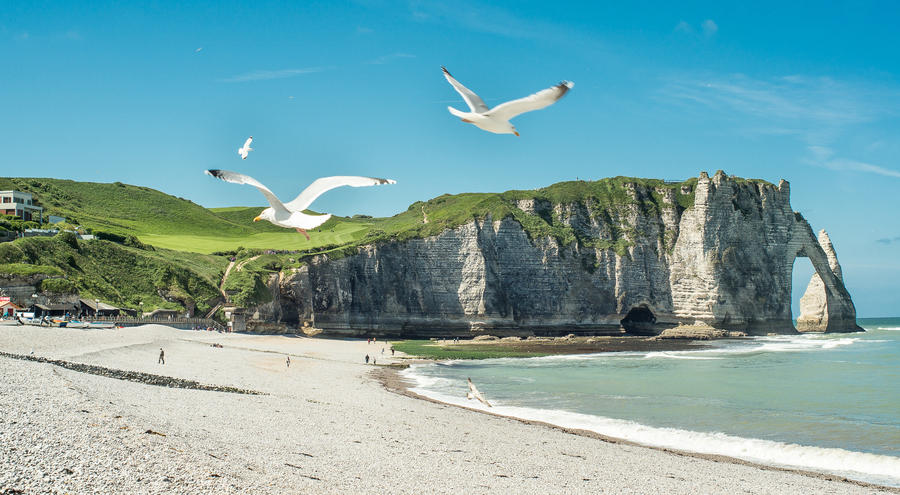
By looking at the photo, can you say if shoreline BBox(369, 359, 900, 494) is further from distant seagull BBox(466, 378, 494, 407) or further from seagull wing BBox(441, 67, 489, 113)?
seagull wing BBox(441, 67, 489, 113)

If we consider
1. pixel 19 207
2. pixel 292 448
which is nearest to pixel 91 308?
pixel 19 207

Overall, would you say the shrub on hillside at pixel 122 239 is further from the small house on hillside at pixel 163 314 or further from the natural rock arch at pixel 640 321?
the natural rock arch at pixel 640 321


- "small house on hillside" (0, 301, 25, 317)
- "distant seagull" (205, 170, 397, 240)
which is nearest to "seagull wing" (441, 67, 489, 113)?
"distant seagull" (205, 170, 397, 240)

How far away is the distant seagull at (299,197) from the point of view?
36.8ft

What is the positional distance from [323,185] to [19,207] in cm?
7768

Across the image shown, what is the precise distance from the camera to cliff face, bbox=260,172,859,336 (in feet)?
236

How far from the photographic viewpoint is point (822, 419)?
21.7m

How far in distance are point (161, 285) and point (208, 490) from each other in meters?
57.2

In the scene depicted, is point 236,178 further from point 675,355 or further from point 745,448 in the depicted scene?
point 675,355

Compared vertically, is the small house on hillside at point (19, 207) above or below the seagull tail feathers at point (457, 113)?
above

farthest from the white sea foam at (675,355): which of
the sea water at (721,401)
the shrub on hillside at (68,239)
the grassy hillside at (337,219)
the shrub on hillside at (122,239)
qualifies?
the shrub on hillside at (122,239)

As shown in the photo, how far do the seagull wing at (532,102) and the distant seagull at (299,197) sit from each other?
2123mm

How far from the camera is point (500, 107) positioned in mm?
10750

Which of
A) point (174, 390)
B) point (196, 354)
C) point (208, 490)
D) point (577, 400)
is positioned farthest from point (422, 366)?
point (208, 490)
